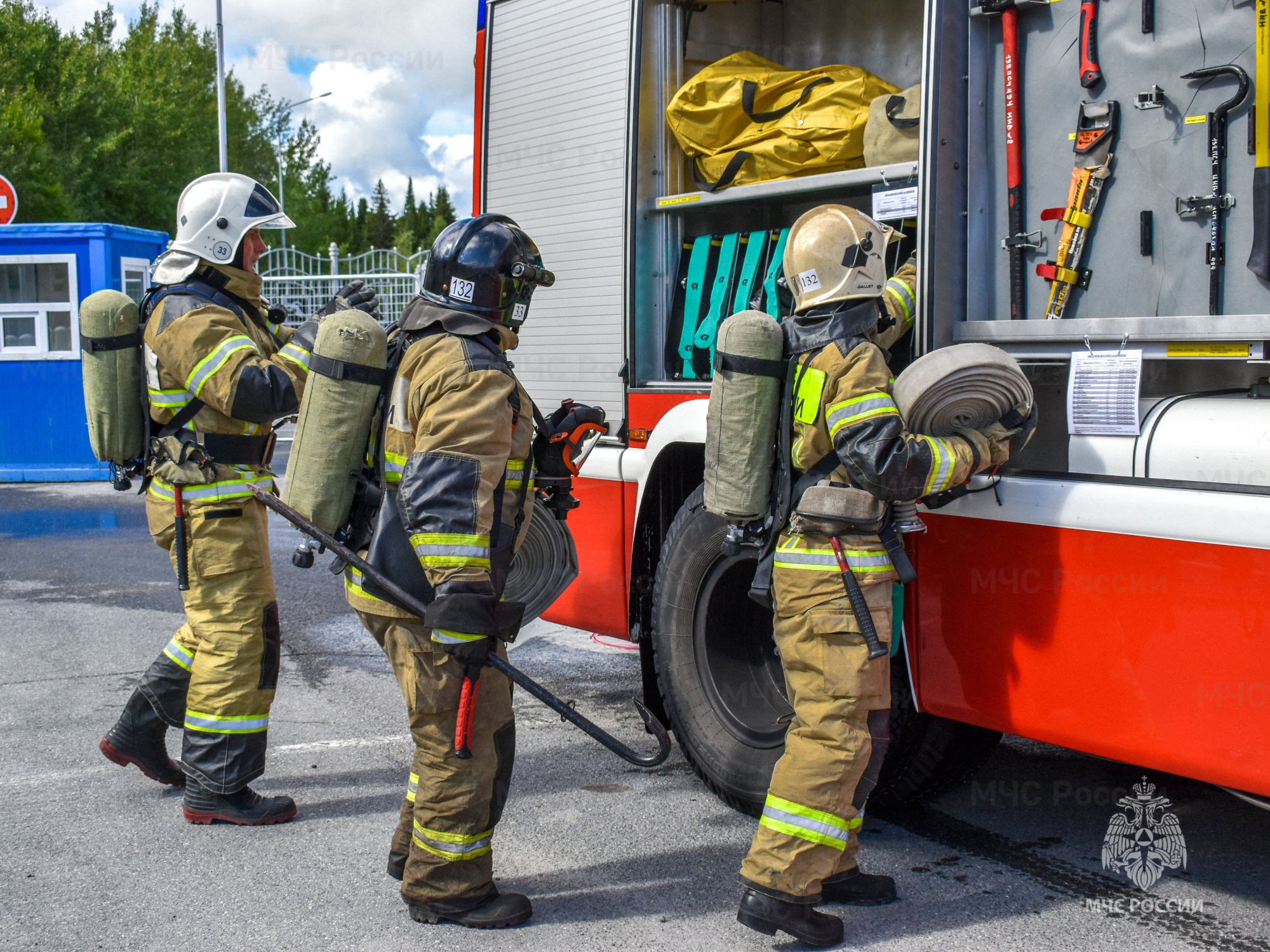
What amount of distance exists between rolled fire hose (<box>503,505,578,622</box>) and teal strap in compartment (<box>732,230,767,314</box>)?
1275mm

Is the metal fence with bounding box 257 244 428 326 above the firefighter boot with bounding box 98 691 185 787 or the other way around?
above

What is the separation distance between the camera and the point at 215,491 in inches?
152

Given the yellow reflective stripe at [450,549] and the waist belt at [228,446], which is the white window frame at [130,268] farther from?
the yellow reflective stripe at [450,549]

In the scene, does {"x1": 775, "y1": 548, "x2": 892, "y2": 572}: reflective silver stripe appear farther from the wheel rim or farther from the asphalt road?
the asphalt road

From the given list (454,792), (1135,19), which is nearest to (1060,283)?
(1135,19)

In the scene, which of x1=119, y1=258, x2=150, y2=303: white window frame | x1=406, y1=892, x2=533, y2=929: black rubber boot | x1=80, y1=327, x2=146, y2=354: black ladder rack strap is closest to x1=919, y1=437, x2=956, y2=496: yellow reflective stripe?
x1=406, y1=892, x2=533, y2=929: black rubber boot

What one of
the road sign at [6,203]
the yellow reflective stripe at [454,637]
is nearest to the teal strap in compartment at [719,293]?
the yellow reflective stripe at [454,637]

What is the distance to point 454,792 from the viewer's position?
9.84 feet

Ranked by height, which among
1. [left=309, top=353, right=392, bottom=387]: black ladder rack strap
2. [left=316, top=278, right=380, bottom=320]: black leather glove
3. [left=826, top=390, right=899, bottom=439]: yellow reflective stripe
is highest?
[left=316, top=278, right=380, bottom=320]: black leather glove

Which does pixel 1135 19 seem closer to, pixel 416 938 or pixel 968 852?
pixel 968 852

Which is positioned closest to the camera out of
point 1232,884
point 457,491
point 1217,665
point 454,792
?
point 1217,665

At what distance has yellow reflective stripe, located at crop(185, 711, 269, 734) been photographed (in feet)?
12.5

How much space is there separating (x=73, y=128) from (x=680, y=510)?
25286mm

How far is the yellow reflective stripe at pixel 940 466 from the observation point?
112 inches
